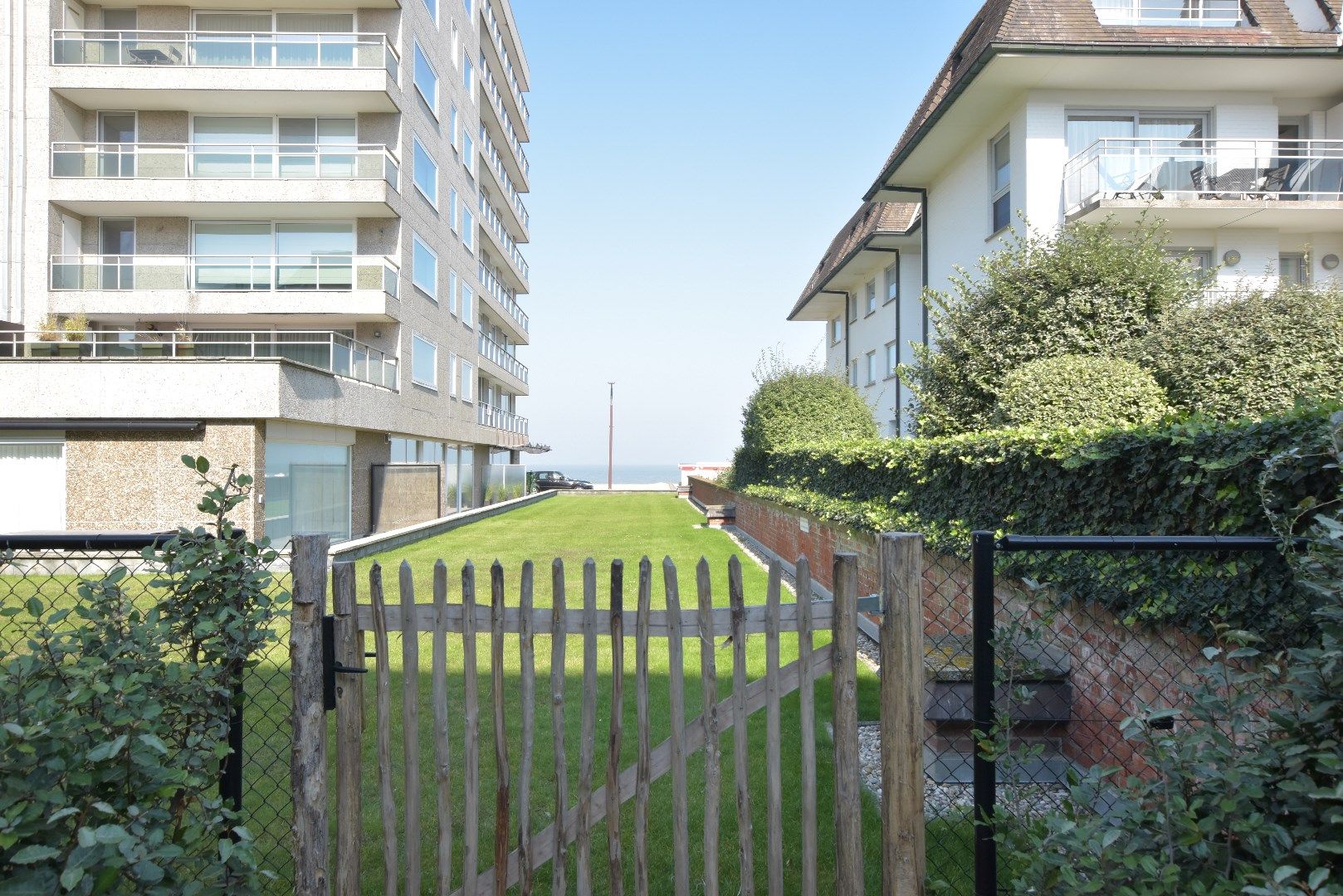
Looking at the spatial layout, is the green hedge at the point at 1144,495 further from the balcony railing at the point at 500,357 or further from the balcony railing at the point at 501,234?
the balcony railing at the point at 501,234

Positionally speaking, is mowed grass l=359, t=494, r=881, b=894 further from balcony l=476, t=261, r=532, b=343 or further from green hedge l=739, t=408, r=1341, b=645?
balcony l=476, t=261, r=532, b=343

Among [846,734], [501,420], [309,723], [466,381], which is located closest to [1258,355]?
[846,734]

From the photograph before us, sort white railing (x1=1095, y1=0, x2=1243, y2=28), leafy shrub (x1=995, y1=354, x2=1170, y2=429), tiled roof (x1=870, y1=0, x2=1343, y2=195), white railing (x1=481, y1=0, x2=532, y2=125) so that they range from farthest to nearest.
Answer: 1. white railing (x1=481, y1=0, x2=532, y2=125)
2. white railing (x1=1095, y1=0, x2=1243, y2=28)
3. tiled roof (x1=870, y1=0, x2=1343, y2=195)
4. leafy shrub (x1=995, y1=354, x2=1170, y2=429)

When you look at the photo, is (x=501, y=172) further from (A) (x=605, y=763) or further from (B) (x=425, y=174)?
(A) (x=605, y=763)

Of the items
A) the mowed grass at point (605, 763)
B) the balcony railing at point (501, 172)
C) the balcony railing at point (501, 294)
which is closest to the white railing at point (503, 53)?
the balcony railing at point (501, 172)

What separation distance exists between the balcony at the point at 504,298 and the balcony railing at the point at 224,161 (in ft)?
39.0

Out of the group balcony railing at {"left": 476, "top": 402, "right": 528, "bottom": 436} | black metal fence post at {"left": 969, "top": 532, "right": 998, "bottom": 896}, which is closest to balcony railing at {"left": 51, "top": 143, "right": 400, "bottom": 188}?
balcony railing at {"left": 476, "top": 402, "right": 528, "bottom": 436}

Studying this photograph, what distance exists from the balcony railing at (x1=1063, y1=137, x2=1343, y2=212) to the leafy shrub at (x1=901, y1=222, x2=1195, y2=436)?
78.4 inches

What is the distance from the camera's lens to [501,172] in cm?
A: 3950

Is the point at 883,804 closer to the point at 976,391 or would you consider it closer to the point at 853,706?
the point at 853,706

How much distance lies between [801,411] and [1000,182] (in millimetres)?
6421

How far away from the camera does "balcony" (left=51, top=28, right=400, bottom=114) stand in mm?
20641

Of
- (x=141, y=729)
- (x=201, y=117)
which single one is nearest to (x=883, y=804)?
(x=141, y=729)

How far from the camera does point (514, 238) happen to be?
46125 mm
